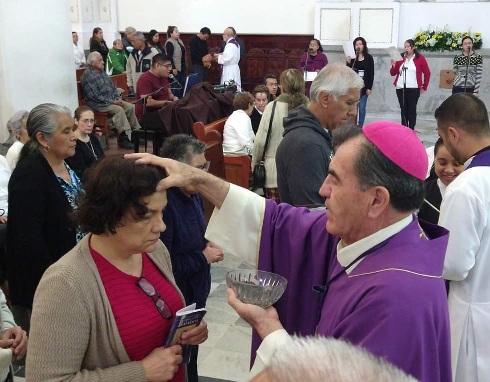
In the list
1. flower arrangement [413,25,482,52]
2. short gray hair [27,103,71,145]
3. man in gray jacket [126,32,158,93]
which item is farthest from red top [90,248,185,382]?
flower arrangement [413,25,482,52]

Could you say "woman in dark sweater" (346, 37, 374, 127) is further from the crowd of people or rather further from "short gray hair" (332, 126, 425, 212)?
"short gray hair" (332, 126, 425, 212)

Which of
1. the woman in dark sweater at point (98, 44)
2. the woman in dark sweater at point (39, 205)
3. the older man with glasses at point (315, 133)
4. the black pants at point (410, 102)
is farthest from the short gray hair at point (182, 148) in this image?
the woman in dark sweater at point (98, 44)

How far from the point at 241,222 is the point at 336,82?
129 centimetres

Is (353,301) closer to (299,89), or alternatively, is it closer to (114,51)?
(299,89)

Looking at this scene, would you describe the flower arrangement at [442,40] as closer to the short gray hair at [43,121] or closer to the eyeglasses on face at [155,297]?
the short gray hair at [43,121]

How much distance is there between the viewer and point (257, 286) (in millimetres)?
2064

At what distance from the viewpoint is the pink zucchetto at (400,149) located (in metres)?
1.79

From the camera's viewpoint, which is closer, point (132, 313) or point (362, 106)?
point (132, 313)

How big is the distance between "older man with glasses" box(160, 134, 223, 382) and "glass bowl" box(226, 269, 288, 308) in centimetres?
96

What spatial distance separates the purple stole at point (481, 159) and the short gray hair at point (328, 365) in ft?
6.13

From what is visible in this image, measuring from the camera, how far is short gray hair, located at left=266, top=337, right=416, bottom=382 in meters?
0.99

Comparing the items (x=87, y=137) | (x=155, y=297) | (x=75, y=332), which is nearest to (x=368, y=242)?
(x=155, y=297)

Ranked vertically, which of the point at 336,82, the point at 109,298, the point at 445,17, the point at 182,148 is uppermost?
the point at 445,17

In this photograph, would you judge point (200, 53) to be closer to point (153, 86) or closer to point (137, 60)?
point (137, 60)
